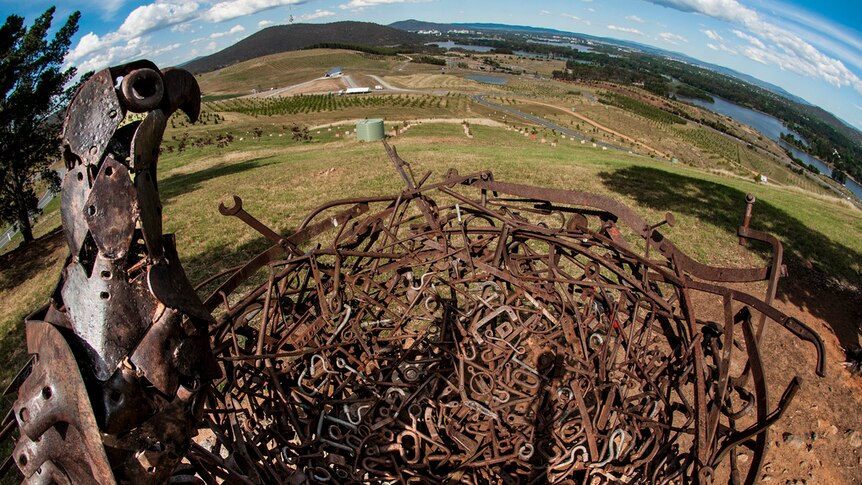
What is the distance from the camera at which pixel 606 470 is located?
2787 mm

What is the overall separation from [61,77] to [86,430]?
15.3m

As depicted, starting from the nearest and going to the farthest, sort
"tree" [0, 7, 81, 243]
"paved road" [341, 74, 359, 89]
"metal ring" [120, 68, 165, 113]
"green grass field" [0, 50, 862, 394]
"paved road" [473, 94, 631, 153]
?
1. "metal ring" [120, 68, 165, 113]
2. "green grass field" [0, 50, 862, 394]
3. "tree" [0, 7, 81, 243]
4. "paved road" [473, 94, 631, 153]
5. "paved road" [341, 74, 359, 89]

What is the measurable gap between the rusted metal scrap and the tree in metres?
11.4

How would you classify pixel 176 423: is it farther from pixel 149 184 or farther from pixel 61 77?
pixel 61 77

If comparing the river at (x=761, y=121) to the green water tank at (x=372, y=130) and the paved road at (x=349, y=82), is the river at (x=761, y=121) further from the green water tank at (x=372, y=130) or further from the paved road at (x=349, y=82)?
the green water tank at (x=372, y=130)

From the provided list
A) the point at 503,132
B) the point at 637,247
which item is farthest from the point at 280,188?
the point at 503,132

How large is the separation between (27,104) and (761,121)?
497ft

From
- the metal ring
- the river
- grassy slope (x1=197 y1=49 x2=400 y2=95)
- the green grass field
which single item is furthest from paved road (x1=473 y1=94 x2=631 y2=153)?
the river

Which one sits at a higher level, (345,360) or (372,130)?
(345,360)

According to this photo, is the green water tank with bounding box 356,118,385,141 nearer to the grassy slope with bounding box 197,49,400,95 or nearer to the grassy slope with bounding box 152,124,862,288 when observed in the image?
the grassy slope with bounding box 152,124,862,288

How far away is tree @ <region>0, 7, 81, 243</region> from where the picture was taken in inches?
432

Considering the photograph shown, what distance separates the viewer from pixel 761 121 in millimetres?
117688

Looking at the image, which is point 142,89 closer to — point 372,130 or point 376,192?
point 376,192

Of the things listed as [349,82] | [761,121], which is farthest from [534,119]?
[761,121]
